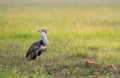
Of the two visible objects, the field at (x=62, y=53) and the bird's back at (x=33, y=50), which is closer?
the field at (x=62, y=53)

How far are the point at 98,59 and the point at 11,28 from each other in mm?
6645

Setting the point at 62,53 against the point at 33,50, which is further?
the point at 62,53

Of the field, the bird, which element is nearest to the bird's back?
the bird

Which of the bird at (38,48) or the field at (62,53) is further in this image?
the bird at (38,48)

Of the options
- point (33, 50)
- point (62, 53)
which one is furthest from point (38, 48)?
point (62, 53)

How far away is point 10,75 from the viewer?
9.53 meters

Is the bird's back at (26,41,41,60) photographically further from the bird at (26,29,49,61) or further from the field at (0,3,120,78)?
the field at (0,3,120,78)

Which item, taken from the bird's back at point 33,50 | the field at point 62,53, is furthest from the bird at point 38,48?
the field at point 62,53

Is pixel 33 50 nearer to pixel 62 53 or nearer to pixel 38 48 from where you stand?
pixel 38 48

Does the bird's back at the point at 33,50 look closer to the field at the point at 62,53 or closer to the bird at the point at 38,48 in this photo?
the bird at the point at 38,48

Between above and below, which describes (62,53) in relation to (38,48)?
below

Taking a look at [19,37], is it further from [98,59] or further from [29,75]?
[29,75]

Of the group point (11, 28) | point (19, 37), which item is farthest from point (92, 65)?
point (11, 28)

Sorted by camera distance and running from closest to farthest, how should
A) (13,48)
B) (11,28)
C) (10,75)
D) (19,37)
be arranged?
(10,75) → (13,48) → (19,37) → (11,28)
